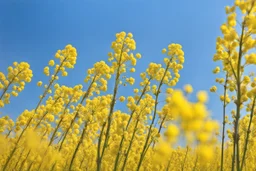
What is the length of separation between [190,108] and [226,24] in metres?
3.49

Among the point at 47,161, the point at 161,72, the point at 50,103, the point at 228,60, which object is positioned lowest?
the point at 47,161

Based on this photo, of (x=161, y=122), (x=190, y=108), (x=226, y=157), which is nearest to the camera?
(x=190, y=108)

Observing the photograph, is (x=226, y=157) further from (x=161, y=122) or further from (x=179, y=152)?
(x=161, y=122)

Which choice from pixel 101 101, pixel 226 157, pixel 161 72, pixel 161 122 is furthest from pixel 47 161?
pixel 226 157

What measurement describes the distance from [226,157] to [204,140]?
50.1ft

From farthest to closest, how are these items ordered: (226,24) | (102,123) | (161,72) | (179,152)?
(179,152) → (161,72) → (102,123) → (226,24)

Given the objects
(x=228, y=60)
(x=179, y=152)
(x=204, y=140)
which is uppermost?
(x=179, y=152)

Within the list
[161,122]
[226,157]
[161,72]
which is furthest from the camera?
[226,157]

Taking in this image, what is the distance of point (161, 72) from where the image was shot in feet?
26.9

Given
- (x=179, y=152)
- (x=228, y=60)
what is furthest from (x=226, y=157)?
(x=228, y=60)

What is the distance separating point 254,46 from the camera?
417cm

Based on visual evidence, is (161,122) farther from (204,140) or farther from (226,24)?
(204,140)

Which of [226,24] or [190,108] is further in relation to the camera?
[226,24]

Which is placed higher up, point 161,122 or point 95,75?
point 95,75
